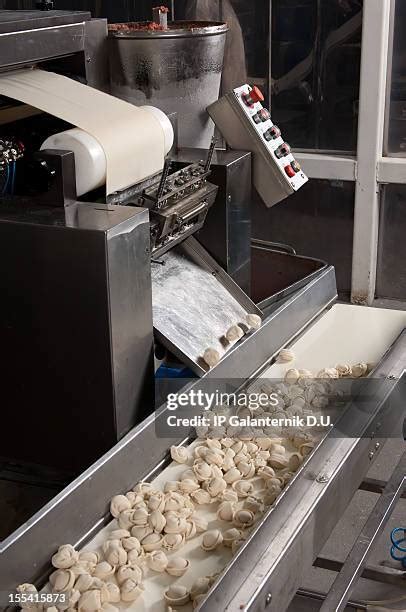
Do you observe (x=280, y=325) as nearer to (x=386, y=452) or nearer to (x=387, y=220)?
(x=386, y=452)

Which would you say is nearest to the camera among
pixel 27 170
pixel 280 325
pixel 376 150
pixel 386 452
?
pixel 27 170

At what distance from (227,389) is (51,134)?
0.68 meters

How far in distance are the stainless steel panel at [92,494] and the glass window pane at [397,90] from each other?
1811 millimetres

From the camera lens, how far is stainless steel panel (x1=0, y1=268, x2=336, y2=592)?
1.23 m

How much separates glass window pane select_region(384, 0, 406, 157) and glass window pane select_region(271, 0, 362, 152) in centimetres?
14

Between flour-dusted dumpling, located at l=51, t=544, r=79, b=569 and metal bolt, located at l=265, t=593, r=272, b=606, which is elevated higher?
flour-dusted dumpling, located at l=51, t=544, r=79, b=569

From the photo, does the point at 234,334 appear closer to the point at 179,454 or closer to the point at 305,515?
the point at 179,454

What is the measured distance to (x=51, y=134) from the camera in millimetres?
1782

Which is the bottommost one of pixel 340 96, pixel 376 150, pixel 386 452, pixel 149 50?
pixel 386 452

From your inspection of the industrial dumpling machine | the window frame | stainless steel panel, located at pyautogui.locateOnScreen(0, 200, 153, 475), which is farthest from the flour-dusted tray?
the window frame

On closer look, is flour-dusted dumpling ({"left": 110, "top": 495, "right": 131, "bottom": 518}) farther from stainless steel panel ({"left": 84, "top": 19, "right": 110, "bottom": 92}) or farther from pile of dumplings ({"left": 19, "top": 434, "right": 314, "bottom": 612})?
stainless steel panel ({"left": 84, "top": 19, "right": 110, "bottom": 92})

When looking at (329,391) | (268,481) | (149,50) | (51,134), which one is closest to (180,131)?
(149,50)

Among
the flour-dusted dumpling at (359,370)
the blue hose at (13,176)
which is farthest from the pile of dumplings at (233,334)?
the blue hose at (13,176)

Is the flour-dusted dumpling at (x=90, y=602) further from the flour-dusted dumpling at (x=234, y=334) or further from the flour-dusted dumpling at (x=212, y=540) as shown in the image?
the flour-dusted dumpling at (x=234, y=334)
